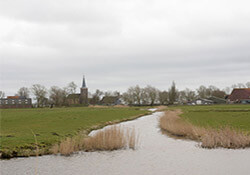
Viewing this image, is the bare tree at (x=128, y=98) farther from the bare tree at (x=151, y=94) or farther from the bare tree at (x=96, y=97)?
the bare tree at (x=96, y=97)

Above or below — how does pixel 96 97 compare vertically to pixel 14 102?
above

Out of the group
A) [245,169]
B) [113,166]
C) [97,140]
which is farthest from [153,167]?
[97,140]

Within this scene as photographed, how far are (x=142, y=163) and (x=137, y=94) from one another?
415ft

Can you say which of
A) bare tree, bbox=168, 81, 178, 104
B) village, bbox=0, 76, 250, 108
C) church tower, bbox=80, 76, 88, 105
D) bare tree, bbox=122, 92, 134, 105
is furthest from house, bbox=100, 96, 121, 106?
bare tree, bbox=168, 81, 178, 104

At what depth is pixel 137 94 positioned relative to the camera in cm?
14375

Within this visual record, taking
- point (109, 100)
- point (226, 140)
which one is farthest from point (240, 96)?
point (226, 140)

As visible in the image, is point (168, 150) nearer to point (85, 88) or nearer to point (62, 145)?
point (62, 145)

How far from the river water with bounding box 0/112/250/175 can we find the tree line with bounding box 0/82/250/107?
10420 centimetres

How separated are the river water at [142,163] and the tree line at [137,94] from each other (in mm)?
104202

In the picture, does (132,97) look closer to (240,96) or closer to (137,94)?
(137,94)

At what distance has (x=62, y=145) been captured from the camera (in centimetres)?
2002

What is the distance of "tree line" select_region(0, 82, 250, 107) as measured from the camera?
405 ft

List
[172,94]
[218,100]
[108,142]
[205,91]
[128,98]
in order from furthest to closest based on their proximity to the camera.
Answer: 1. [205,91]
2. [128,98]
3. [218,100]
4. [172,94]
5. [108,142]

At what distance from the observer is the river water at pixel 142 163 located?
51.5ft
